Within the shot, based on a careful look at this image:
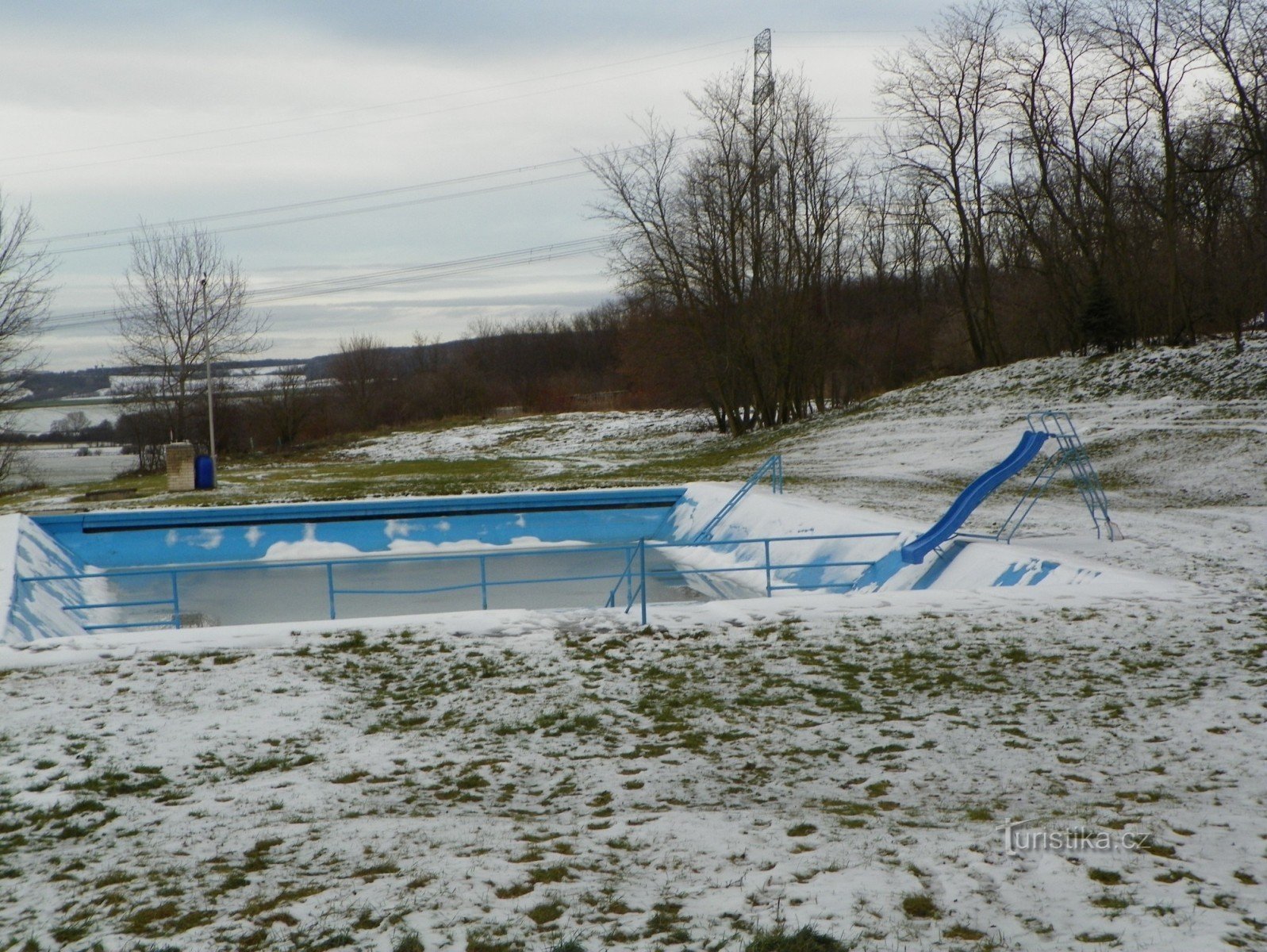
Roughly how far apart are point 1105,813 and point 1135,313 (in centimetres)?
3259

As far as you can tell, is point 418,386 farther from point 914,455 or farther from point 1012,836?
point 1012,836

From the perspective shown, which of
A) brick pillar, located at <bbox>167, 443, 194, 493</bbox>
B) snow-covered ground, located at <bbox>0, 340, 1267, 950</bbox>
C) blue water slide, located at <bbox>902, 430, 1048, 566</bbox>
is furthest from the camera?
brick pillar, located at <bbox>167, 443, 194, 493</bbox>

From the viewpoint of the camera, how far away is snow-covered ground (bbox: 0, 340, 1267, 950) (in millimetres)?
4121

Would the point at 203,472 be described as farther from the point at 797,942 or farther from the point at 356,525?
the point at 797,942

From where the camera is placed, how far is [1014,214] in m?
36.4

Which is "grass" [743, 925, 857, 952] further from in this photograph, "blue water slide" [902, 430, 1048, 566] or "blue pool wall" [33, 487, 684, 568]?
"blue pool wall" [33, 487, 684, 568]

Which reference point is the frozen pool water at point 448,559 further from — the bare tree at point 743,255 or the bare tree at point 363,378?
the bare tree at point 363,378

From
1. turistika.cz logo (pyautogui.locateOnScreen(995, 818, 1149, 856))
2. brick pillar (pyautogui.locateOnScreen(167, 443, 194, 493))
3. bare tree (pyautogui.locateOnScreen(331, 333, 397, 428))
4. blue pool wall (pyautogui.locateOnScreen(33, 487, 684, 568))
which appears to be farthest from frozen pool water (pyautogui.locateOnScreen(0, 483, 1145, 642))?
bare tree (pyautogui.locateOnScreen(331, 333, 397, 428))

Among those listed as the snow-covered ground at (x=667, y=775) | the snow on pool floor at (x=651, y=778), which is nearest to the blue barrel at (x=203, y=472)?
the snow-covered ground at (x=667, y=775)

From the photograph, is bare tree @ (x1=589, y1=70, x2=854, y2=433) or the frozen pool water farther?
bare tree @ (x1=589, y1=70, x2=854, y2=433)

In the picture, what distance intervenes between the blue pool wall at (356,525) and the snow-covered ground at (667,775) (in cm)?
1179

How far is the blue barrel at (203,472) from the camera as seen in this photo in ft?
86.6

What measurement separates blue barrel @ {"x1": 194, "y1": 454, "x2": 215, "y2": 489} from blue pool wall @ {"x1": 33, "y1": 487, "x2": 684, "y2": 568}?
504 centimetres

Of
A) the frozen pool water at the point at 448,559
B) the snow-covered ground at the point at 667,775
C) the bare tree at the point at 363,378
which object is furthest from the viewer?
the bare tree at the point at 363,378
